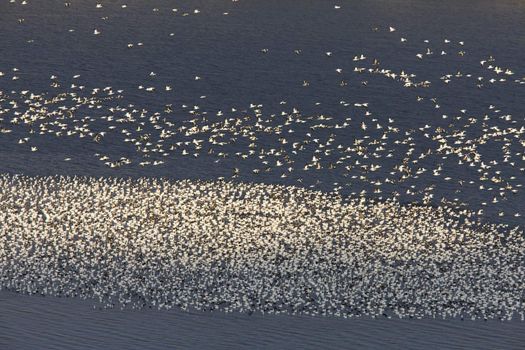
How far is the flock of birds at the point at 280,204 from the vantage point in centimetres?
8231

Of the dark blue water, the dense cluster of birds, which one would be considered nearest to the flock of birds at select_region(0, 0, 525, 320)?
the dense cluster of birds

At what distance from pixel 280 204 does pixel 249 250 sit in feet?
37.4

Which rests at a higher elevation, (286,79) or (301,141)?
(286,79)

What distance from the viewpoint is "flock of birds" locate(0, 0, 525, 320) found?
82.3 meters

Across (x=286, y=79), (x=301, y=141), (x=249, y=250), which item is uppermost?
(x=286, y=79)

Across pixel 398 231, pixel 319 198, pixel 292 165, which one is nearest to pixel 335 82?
pixel 292 165

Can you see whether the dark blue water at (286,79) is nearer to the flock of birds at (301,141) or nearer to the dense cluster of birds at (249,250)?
the flock of birds at (301,141)

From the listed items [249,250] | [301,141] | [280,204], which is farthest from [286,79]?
[249,250]

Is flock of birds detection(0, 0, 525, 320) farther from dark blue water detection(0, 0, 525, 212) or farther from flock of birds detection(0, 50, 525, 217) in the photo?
dark blue water detection(0, 0, 525, 212)

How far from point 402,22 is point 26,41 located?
39.5 m

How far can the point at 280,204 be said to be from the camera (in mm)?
99375

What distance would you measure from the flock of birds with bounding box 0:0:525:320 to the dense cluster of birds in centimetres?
15

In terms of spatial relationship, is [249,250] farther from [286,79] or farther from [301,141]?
[286,79]

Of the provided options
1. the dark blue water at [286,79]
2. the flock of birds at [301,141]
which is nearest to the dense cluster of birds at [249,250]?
the dark blue water at [286,79]
